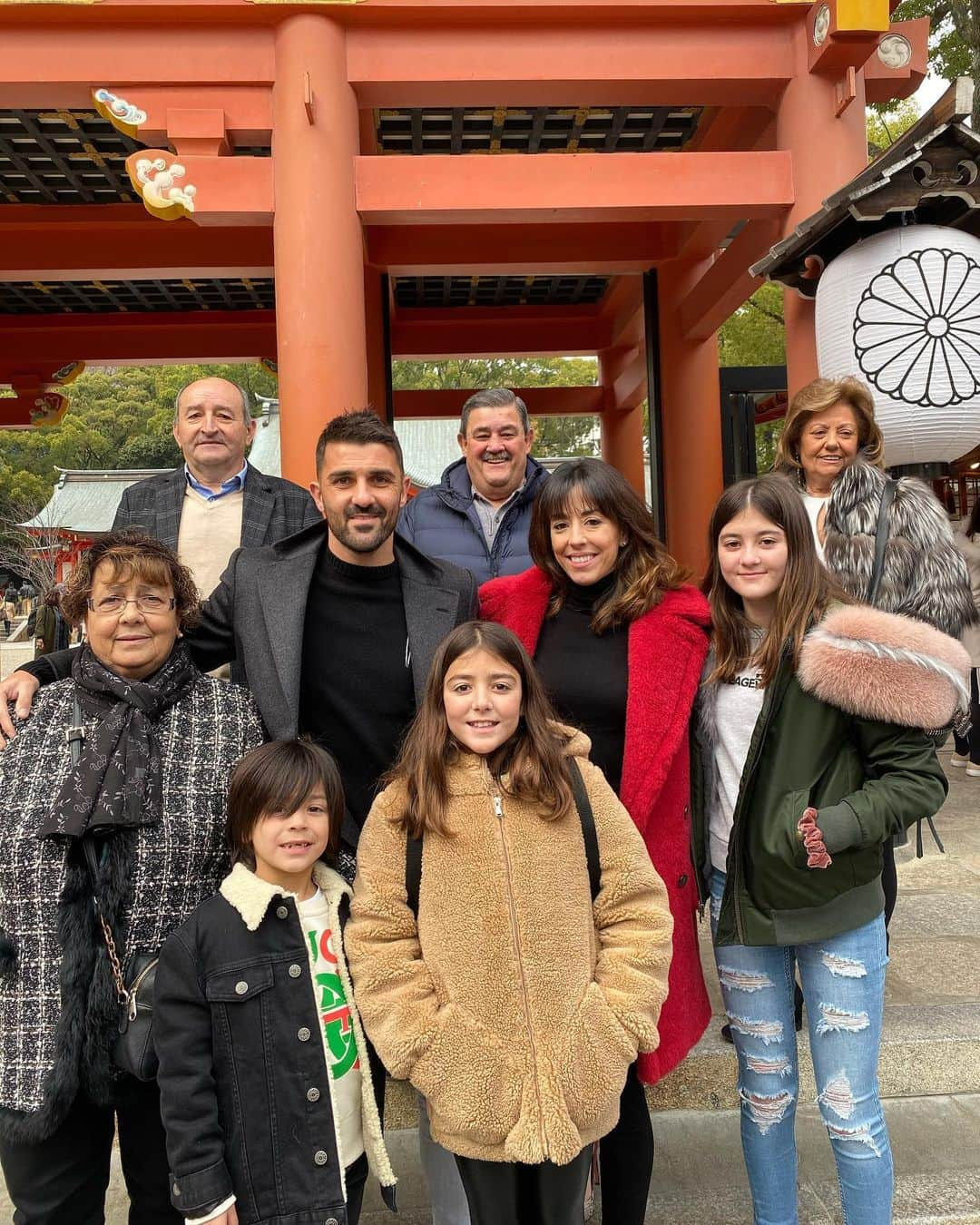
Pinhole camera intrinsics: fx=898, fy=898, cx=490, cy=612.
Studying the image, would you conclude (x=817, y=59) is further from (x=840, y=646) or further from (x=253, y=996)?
(x=253, y=996)

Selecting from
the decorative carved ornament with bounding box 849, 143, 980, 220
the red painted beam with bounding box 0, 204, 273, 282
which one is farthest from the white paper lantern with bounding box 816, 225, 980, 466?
the red painted beam with bounding box 0, 204, 273, 282

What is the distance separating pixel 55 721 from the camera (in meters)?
1.79

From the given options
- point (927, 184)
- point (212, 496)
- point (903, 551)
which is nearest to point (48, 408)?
point (212, 496)

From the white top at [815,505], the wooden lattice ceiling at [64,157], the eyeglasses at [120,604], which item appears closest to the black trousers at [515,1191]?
the eyeglasses at [120,604]

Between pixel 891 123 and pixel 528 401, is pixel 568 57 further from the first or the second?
pixel 891 123

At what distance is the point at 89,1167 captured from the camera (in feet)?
5.86

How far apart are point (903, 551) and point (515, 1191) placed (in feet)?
5.87

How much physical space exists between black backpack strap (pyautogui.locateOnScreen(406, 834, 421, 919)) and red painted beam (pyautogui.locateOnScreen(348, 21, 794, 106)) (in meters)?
4.06

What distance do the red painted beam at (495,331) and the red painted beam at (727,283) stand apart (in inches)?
99.7

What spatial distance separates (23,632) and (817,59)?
24598 millimetres

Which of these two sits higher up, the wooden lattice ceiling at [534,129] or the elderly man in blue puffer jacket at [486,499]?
the wooden lattice ceiling at [534,129]

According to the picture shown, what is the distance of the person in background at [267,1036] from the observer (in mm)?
1592

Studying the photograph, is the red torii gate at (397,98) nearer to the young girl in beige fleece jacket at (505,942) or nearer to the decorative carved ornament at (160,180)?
the decorative carved ornament at (160,180)

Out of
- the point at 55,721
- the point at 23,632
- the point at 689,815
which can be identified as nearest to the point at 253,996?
the point at 55,721
